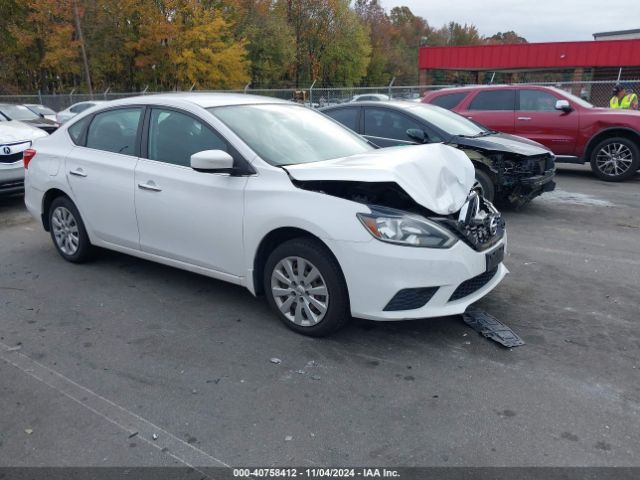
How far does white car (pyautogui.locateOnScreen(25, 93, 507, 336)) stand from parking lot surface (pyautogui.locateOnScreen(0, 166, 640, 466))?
1.11 feet

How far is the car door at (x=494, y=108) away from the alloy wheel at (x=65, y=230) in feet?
26.1

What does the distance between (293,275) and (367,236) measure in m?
0.68

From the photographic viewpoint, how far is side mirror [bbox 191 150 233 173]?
12.7ft

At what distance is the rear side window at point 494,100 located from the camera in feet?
35.2

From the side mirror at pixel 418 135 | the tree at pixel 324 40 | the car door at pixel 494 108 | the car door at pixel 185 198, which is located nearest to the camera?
the car door at pixel 185 198

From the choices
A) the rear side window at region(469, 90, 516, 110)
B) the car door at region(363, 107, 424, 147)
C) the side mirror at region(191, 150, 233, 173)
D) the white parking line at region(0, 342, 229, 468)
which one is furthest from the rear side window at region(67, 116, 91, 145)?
the rear side window at region(469, 90, 516, 110)

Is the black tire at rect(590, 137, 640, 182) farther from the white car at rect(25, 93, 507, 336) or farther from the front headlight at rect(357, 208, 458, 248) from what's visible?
the front headlight at rect(357, 208, 458, 248)

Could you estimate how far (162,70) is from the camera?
36594 millimetres

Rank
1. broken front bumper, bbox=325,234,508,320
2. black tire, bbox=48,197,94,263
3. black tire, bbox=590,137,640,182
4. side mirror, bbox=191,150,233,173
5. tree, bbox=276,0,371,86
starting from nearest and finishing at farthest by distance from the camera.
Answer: broken front bumper, bbox=325,234,508,320
side mirror, bbox=191,150,233,173
black tire, bbox=48,197,94,263
black tire, bbox=590,137,640,182
tree, bbox=276,0,371,86

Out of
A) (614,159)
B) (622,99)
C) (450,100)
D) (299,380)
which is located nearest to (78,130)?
(299,380)

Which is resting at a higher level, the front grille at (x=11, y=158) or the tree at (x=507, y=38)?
the tree at (x=507, y=38)

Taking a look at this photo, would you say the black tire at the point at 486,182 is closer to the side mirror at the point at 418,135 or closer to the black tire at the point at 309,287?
the side mirror at the point at 418,135

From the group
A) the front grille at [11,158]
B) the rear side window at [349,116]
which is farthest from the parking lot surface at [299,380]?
the rear side window at [349,116]

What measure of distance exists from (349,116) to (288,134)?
3.95 metres
